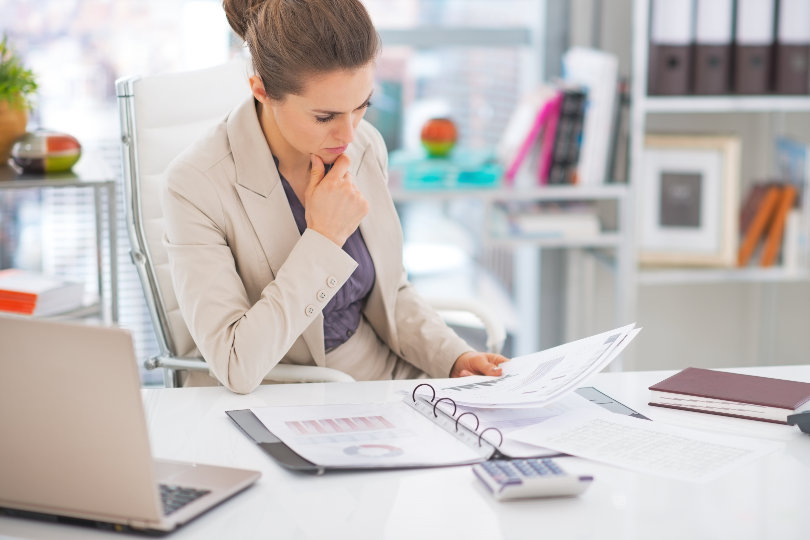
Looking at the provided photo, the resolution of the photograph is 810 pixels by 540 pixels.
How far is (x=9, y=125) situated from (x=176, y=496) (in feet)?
5.00

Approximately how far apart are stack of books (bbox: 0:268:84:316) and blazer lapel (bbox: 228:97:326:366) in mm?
817

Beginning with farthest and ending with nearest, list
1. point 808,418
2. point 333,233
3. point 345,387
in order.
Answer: point 333,233 < point 345,387 < point 808,418

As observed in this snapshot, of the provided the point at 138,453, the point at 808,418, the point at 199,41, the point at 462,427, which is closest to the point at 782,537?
the point at 808,418

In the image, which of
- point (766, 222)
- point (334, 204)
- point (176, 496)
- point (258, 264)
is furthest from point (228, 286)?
point (766, 222)

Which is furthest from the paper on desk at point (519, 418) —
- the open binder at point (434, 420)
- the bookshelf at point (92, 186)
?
the bookshelf at point (92, 186)

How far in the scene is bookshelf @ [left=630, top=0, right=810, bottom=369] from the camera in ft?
9.75

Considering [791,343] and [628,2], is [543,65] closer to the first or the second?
[628,2]

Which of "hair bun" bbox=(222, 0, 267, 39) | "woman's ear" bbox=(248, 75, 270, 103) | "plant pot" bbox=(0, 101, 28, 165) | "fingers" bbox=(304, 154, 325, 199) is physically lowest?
"fingers" bbox=(304, 154, 325, 199)

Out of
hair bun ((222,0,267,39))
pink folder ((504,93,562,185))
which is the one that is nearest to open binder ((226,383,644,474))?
hair bun ((222,0,267,39))

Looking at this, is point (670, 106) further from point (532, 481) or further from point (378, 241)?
Result: point (532, 481)

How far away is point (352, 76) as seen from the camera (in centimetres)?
151

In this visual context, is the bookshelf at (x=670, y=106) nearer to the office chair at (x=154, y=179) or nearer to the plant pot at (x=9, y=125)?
the office chair at (x=154, y=179)

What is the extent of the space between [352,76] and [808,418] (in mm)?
808

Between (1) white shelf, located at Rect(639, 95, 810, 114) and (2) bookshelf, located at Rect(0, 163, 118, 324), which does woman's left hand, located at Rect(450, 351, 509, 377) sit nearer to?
(2) bookshelf, located at Rect(0, 163, 118, 324)
